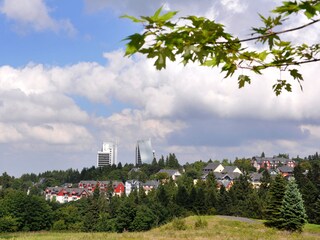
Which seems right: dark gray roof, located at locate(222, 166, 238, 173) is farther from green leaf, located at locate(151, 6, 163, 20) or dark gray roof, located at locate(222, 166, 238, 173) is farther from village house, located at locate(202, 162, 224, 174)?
green leaf, located at locate(151, 6, 163, 20)

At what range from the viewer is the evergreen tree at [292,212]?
31.3m

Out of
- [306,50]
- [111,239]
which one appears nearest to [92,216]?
[111,239]

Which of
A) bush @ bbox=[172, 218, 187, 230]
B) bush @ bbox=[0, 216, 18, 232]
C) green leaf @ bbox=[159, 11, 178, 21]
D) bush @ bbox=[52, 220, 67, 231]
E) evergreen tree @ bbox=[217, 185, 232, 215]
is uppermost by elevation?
green leaf @ bbox=[159, 11, 178, 21]

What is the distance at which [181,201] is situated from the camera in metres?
86.2

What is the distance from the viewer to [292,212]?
104 feet

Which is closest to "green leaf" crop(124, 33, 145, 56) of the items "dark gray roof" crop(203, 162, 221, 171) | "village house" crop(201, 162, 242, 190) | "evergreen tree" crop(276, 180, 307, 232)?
"evergreen tree" crop(276, 180, 307, 232)

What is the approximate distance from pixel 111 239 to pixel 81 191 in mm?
156502

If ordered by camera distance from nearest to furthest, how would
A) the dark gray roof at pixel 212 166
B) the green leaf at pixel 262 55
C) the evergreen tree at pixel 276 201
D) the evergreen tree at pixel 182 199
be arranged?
the green leaf at pixel 262 55, the evergreen tree at pixel 276 201, the evergreen tree at pixel 182 199, the dark gray roof at pixel 212 166

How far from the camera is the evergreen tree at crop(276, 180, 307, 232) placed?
31312 mm

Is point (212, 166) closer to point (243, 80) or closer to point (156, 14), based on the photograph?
point (243, 80)

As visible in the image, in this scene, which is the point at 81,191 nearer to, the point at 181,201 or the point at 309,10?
the point at 181,201

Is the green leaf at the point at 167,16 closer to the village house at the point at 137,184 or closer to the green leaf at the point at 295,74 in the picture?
the green leaf at the point at 295,74

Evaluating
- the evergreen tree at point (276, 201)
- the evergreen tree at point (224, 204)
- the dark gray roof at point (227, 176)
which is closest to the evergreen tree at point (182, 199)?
the evergreen tree at point (224, 204)

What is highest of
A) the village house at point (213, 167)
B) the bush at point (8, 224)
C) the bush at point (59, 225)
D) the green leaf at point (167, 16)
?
the village house at point (213, 167)
